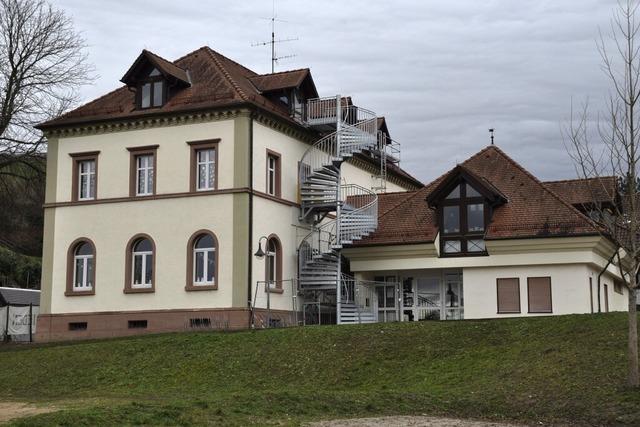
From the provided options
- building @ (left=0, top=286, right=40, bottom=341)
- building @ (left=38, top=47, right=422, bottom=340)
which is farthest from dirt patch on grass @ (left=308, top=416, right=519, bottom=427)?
building @ (left=0, top=286, right=40, bottom=341)

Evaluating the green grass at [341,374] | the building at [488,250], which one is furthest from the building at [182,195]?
the green grass at [341,374]

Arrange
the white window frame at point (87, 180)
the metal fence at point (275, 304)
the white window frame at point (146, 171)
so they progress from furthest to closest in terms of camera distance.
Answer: the white window frame at point (87, 180) → the white window frame at point (146, 171) → the metal fence at point (275, 304)

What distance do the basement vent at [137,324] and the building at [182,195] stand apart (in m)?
0.05

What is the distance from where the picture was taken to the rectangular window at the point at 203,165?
37.5 metres

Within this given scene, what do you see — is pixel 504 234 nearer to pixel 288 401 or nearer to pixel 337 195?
pixel 337 195

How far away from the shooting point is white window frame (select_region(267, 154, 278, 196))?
A: 3850cm

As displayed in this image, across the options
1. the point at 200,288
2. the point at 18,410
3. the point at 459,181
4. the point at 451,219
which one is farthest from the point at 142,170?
the point at 18,410

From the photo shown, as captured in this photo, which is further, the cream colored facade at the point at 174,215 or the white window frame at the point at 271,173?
the white window frame at the point at 271,173

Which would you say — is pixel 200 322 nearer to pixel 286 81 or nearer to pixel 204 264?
pixel 204 264

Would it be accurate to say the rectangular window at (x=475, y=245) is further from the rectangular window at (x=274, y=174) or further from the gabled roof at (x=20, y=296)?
the gabled roof at (x=20, y=296)

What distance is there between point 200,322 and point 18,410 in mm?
16675

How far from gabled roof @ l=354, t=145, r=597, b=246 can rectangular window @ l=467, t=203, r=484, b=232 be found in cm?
51

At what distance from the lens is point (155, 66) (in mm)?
38844

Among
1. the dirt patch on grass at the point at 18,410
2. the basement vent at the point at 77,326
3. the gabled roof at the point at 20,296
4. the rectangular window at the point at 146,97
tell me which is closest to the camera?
the dirt patch on grass at the point at 18,410
